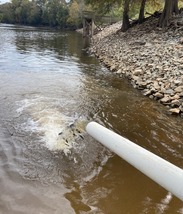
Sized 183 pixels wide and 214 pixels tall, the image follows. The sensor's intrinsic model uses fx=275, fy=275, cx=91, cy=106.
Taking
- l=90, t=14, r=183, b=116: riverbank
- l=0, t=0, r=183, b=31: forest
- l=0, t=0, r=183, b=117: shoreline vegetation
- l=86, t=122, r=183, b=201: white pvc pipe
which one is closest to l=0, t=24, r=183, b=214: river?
l=90, t=14, r=183, b=116: riverbank

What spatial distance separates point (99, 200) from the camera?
3.75 metres

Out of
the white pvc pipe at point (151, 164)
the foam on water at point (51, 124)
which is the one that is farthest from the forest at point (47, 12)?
the white pvc pipe at point (151, 164)

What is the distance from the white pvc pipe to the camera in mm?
2383

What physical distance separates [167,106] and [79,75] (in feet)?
17.6

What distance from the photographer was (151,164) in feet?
8.59

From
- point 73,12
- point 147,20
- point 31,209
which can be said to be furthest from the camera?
point 73,12

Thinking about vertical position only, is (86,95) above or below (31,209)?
below

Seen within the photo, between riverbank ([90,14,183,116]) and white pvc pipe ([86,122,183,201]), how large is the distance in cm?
489

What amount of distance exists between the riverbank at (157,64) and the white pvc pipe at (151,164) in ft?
16.0

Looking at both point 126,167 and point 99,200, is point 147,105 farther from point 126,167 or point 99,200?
point 99,200


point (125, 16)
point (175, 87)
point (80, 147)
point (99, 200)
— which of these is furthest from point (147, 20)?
point (99, 200)

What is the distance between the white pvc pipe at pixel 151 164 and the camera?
2383 millimetres

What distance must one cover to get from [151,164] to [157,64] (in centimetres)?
981

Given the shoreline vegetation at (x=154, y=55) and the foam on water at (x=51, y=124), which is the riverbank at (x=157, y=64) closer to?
the shoreline vegetation at (x=154, y=55)
